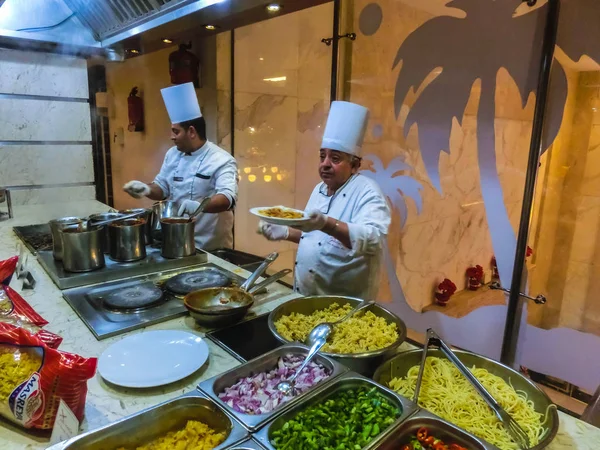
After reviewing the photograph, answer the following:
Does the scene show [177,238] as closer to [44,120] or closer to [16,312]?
[16,312]

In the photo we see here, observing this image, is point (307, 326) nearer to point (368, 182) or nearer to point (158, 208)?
point (368, 182)

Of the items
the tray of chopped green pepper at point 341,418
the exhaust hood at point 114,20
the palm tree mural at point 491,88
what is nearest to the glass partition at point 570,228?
the palm tree mural at point 491,88

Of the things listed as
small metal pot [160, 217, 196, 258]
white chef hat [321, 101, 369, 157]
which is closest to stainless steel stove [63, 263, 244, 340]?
small metal pot [160, 217, 196, 258]

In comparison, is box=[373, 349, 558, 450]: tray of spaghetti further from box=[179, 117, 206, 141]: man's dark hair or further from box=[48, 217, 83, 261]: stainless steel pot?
box=[179, 117, 206, 141]: man's dark hair

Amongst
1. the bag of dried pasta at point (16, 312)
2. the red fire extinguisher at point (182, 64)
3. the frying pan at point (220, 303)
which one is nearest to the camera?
the bag of dried pasta at point (16, 312)

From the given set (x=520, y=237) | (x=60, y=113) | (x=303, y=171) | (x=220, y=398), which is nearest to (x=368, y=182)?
(x=520, y=237)

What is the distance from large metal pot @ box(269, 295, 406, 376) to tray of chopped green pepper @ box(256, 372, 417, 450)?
2.7 inches

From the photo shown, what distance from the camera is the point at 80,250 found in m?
1.77

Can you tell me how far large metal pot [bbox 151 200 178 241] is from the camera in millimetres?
2248

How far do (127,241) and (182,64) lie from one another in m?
2.20

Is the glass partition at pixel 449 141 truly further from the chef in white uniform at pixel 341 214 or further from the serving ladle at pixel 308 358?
the serving ladle at pixel 308 358

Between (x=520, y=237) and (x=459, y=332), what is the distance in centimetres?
88

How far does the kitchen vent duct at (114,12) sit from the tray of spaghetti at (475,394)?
1.59 m

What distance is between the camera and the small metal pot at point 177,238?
199 centimetres
